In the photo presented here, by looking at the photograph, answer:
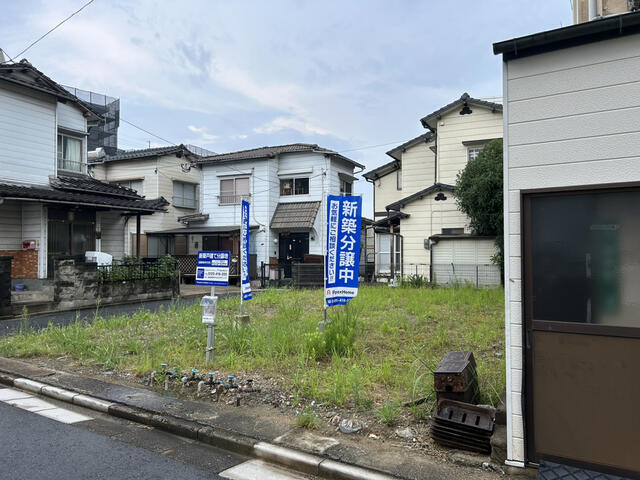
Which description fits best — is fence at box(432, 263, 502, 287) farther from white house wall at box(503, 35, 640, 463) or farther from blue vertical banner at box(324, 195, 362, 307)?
white house wall at box(503, 35, 640, 463)

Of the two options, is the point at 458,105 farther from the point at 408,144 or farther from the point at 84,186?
the point at 84,186

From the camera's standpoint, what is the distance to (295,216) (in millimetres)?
21516

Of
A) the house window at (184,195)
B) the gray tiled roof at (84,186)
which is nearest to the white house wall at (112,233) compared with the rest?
the gray tiled roof at (84,186)

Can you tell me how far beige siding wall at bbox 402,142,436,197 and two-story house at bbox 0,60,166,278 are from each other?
11.3 m

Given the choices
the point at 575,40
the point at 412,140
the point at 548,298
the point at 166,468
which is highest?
the point at 412,140

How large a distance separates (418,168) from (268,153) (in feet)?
25.1

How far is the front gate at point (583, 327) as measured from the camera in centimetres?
277

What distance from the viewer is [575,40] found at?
302 centimetres

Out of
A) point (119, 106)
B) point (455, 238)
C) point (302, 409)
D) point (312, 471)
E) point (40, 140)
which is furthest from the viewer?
point (119, 106)

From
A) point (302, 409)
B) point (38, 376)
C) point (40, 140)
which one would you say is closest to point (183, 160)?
point (40, 140)

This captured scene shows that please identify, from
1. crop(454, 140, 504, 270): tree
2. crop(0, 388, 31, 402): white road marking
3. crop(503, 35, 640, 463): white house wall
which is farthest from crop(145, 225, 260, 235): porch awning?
crop(503, 35, 640, 463): white house wall

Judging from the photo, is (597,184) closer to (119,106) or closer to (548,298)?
(548,298)

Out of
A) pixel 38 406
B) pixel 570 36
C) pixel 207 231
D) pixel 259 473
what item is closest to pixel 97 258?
pixel 207 231

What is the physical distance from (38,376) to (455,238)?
13.5 m
